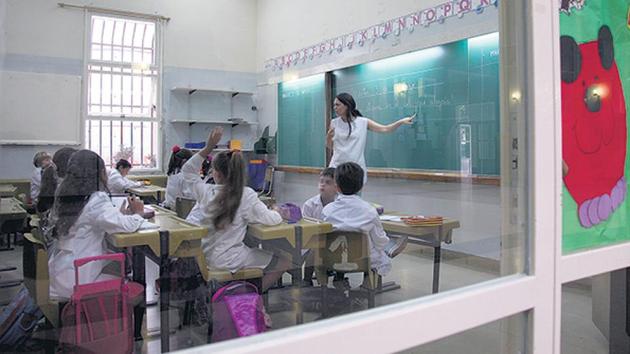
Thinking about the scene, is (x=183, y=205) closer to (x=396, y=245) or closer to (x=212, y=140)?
(x=212, y=140)

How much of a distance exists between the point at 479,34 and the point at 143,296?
2.87 meters

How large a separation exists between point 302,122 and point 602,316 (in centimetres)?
305

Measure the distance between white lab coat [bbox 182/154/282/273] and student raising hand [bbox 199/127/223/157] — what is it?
42 mm

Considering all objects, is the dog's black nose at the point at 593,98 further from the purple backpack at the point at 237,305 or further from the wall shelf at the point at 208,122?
the wall shelf at the point at 208,122

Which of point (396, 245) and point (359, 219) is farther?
point (396, 245)

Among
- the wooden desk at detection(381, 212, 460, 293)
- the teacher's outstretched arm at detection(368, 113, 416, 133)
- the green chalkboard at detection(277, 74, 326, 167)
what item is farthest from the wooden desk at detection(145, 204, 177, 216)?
the teacher's outstretched arm at detection(368, 113, 416, 133)

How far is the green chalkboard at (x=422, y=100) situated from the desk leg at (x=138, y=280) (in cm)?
253

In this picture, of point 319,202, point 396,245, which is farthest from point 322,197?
point 396,245

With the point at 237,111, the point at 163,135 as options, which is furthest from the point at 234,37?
the point at 163,135

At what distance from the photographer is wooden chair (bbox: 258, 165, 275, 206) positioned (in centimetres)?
277

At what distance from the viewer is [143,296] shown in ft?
7.18

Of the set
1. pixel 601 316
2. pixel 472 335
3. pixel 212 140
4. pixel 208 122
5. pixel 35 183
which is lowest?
pixel 601 316

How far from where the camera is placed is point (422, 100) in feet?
14.7

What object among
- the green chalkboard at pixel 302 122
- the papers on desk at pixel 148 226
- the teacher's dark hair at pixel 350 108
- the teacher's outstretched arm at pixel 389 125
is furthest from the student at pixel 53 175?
Result: the teacher's outstretched arm at pixel 389 125
